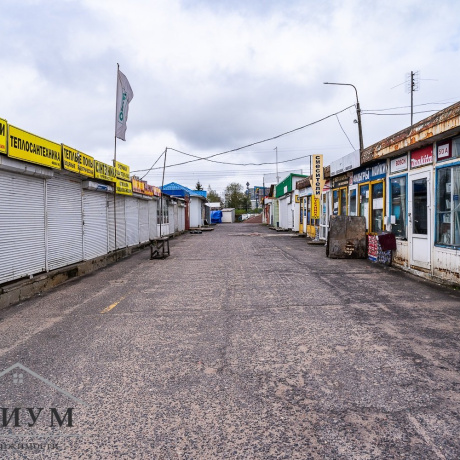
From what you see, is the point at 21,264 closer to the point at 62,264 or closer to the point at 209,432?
the point at 62,264

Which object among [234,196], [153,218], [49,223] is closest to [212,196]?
[234,196]

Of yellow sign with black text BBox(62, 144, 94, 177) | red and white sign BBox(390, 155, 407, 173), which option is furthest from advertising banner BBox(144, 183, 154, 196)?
red and white sign BBox(390, 155, 407, 173)

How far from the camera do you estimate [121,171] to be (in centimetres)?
1555

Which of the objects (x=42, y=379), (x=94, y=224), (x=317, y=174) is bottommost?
(x=42, y=379)

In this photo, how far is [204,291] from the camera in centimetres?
796

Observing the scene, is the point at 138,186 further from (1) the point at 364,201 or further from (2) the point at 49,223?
(1) the point at 364,201

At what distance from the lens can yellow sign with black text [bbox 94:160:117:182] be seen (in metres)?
12.4

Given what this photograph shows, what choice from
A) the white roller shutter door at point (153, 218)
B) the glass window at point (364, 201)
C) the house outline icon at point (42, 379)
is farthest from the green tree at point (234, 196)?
the house outline icon at point (42, 379)

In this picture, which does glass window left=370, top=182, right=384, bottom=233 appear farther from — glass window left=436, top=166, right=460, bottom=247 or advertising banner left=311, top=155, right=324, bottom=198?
advertising banner left=311, top=155, right=324, bottom=198

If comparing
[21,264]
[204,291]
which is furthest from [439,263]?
[21,264]

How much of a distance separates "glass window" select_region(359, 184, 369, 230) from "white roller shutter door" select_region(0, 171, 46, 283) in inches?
418

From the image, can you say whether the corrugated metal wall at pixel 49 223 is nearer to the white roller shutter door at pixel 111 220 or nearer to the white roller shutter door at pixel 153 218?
the white roller shutter door at pixel 111 220

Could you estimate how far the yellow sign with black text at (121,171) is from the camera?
15.0 meters

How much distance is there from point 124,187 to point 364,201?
933cm
